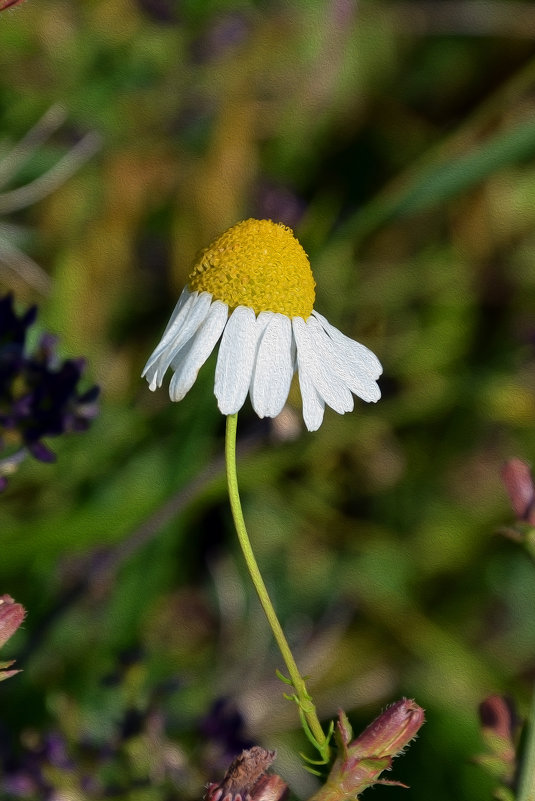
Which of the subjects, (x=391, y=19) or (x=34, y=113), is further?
(x=391, y=19)

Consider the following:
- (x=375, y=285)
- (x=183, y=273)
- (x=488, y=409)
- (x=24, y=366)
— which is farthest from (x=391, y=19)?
(x=24, y=366)

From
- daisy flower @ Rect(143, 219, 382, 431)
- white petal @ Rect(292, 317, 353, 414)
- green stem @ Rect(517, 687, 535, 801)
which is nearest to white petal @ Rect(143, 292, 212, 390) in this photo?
daisy flower @ Rect(143, 219, 382, 431)

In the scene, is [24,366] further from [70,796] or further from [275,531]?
[275,531]

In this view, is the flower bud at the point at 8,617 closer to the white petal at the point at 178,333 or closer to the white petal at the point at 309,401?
the white petal at the point at 178,333

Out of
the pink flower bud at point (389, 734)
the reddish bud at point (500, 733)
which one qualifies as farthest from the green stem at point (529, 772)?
the pink flower bud at point (389, 734)

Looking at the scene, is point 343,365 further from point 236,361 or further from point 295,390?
point 295,390
